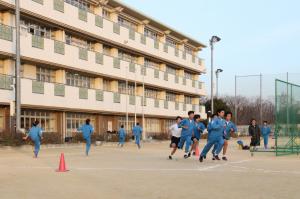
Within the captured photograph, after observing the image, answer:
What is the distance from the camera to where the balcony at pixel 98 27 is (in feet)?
111

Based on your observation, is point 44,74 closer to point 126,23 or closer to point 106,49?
point 106,49

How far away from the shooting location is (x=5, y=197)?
28.5ft

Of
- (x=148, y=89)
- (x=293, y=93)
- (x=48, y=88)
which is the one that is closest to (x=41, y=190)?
(x=293, y=93)

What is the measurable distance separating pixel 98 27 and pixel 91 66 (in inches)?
133

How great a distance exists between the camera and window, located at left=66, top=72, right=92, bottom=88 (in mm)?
38688

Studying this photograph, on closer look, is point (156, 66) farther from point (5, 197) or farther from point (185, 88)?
point (5, 197)

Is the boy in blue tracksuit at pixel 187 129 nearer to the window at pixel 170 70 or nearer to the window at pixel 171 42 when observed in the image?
the window at pixel 170 70

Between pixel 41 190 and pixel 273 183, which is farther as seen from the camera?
pixel 273 183

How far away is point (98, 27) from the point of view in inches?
1590

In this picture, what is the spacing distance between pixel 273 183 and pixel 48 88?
85.7 feet

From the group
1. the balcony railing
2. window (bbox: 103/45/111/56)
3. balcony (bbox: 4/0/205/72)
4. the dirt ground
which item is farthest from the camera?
window (bbox: 103/45/111/56)

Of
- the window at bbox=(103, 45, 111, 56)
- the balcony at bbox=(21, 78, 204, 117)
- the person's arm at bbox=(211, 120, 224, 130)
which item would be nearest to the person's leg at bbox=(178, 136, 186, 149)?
the person's arm at bbox=(211, 120, 224, 130)

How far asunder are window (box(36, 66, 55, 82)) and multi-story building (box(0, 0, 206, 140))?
82 mm

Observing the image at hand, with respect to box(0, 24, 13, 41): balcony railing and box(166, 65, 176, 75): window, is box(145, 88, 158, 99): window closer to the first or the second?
box(166, 65, 176, 75): window
